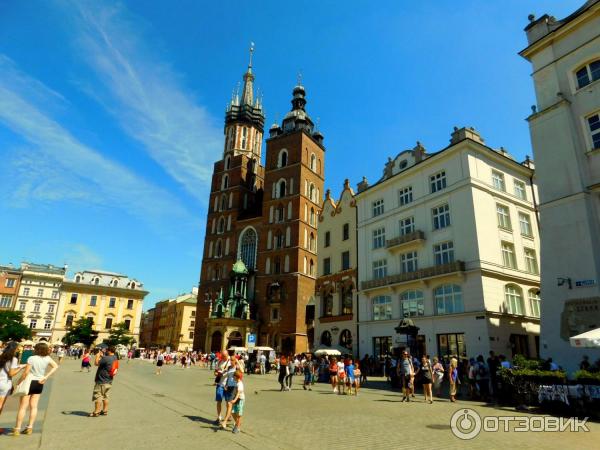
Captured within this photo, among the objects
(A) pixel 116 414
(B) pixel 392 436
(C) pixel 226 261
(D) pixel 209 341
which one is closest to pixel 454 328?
(B) pixel 392 436

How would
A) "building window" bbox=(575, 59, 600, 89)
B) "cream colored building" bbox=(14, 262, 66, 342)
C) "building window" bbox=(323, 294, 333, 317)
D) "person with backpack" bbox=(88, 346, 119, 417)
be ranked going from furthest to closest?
1. "cream colored building" bbox=(14, 262, 66, 342)
2. "building window" bbox=(323, 294, 333, 317)
3. "building window" bbox=(575, 59, 600, 89)
4. "person with backpack" bbox=(88, 346, 119, 417)

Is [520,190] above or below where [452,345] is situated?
above

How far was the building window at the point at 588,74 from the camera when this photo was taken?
61.4ft

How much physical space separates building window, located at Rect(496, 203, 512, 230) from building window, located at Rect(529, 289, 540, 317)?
15.1 ft

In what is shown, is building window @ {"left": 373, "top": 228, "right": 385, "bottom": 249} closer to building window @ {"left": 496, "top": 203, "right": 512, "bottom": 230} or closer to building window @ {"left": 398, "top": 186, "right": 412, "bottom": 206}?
building window @ {"left": 398, "top": 186, "right": 412, "bottom": 206}

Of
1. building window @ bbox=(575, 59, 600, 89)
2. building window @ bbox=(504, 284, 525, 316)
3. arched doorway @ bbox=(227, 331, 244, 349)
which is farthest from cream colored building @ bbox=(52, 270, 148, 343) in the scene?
building window @ bbox=(575, 59, 600, 89)

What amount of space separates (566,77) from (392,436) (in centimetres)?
1975

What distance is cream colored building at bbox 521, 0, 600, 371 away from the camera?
1686cm

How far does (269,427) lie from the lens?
9938 mm

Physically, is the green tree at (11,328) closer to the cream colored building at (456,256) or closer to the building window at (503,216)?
the cream colored building at (456,256)

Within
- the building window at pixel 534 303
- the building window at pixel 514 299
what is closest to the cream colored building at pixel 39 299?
the building window at pixel 514 299

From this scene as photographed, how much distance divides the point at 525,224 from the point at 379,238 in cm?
1049

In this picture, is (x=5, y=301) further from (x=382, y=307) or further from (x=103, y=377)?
(x=103, y=377)

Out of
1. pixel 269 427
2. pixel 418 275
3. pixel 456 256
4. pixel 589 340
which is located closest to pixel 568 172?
pixel 456 256
